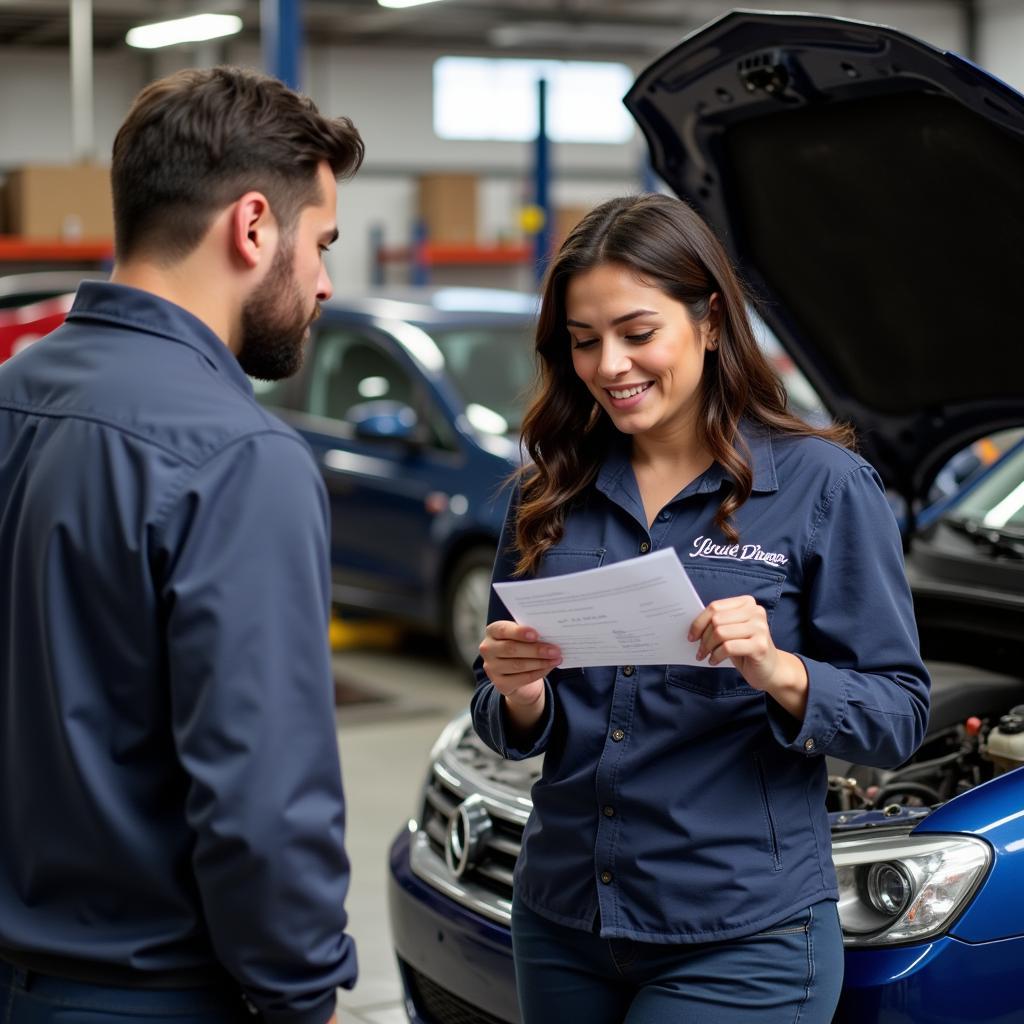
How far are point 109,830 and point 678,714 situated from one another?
30.0 inches

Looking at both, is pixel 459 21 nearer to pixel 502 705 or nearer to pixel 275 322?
pixel 502 705

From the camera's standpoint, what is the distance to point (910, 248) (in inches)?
125

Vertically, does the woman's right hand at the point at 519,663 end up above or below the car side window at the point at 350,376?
above

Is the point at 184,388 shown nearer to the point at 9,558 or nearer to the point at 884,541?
the point at 9,558

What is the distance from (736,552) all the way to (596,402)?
14.8 inches

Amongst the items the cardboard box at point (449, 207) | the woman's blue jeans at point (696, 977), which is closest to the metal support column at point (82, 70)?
the cardboard box at point (449, 207)

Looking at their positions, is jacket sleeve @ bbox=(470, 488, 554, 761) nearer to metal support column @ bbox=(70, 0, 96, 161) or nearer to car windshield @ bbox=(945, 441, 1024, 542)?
car windshield @ bbox=(945, 441, 1024, 542)

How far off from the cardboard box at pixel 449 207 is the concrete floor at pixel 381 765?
1326 cm

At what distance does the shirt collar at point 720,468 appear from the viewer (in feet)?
6.95

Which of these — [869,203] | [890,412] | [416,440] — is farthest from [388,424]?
[869,203]

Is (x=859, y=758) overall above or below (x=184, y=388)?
below

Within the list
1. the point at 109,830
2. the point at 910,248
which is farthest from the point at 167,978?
the point at 910,248

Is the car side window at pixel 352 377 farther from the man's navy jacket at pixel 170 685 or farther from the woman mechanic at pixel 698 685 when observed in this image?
the man's navy jacket at pixel 170 685

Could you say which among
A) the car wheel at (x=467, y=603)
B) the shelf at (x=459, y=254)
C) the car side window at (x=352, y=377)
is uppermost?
the car side window at (x=352, y=377)
